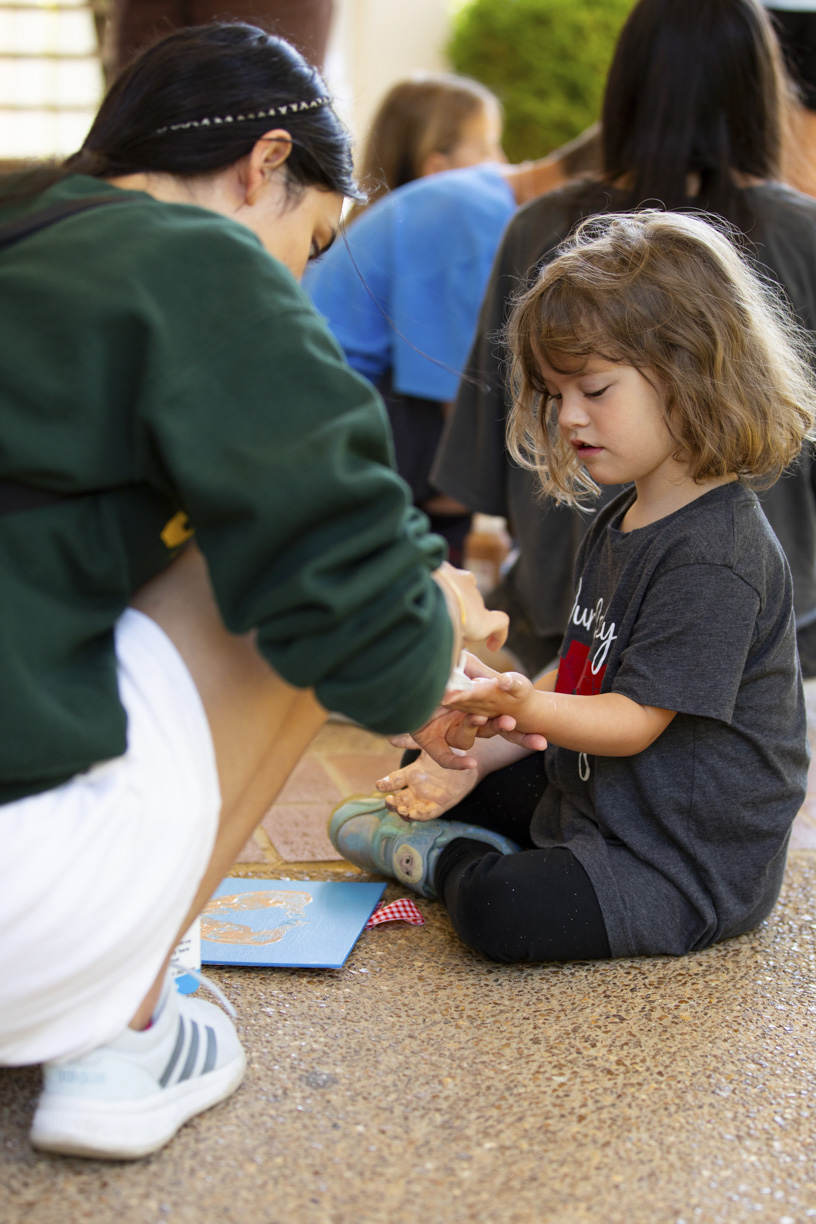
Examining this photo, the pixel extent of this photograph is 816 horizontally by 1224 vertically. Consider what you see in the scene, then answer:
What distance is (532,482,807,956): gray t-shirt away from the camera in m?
1.43

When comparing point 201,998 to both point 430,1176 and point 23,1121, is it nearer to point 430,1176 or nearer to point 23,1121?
point 23,1121

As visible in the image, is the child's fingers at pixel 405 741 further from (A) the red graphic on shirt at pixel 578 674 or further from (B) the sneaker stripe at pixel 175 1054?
(B) the sneaker stripe at pixel 175 1054

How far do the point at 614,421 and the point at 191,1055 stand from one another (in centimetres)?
87

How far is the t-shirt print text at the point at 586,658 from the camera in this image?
157cm

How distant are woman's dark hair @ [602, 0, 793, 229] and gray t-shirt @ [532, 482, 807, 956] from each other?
2.80 feet

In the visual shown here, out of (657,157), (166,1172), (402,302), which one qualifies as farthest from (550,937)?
(402,302)

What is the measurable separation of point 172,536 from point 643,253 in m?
0.76

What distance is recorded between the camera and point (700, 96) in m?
2.08

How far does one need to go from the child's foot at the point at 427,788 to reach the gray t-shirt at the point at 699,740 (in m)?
0.20

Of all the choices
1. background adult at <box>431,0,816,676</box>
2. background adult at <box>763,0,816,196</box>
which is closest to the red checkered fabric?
background adult at <box>431,0,816,676</box>

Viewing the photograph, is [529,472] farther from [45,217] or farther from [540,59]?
[540,59]

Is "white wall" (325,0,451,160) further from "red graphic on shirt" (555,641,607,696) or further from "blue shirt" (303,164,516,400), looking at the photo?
"red graphic on shirt" (555,641,607,696)

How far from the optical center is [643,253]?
1511 millimetres

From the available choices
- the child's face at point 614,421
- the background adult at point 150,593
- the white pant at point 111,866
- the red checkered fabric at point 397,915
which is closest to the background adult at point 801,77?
the child's face at point 614,421
